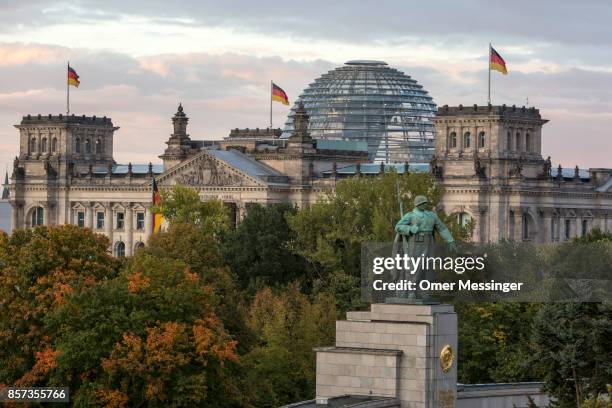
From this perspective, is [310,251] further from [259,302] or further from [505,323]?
[505,323]

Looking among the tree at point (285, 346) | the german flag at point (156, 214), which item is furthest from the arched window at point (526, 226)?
the tree at point (285, 346)

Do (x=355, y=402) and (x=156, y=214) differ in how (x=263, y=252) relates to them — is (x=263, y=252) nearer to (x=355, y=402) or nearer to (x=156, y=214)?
(x=156, y=214)

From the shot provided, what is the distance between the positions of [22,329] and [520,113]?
110054 mm

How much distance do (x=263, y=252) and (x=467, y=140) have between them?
4973 cm

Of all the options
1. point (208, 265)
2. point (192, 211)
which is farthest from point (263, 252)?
point (208, 265)

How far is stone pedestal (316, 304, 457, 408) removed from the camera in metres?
65.9

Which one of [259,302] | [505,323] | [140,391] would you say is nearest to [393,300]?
[140,391]

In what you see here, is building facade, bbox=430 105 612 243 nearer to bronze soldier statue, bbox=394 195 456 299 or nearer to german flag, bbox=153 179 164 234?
german flag, bbox=153 179 164 234

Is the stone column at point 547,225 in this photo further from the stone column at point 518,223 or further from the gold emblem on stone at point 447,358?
the gold emblem on stone at point 447,358

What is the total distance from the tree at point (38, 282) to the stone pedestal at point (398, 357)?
1583cm

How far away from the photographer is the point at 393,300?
66562mm

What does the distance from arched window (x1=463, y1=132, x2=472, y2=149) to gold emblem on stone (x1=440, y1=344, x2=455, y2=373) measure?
120904mm

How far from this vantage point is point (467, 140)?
188 metres

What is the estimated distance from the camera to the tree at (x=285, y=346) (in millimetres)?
89875
